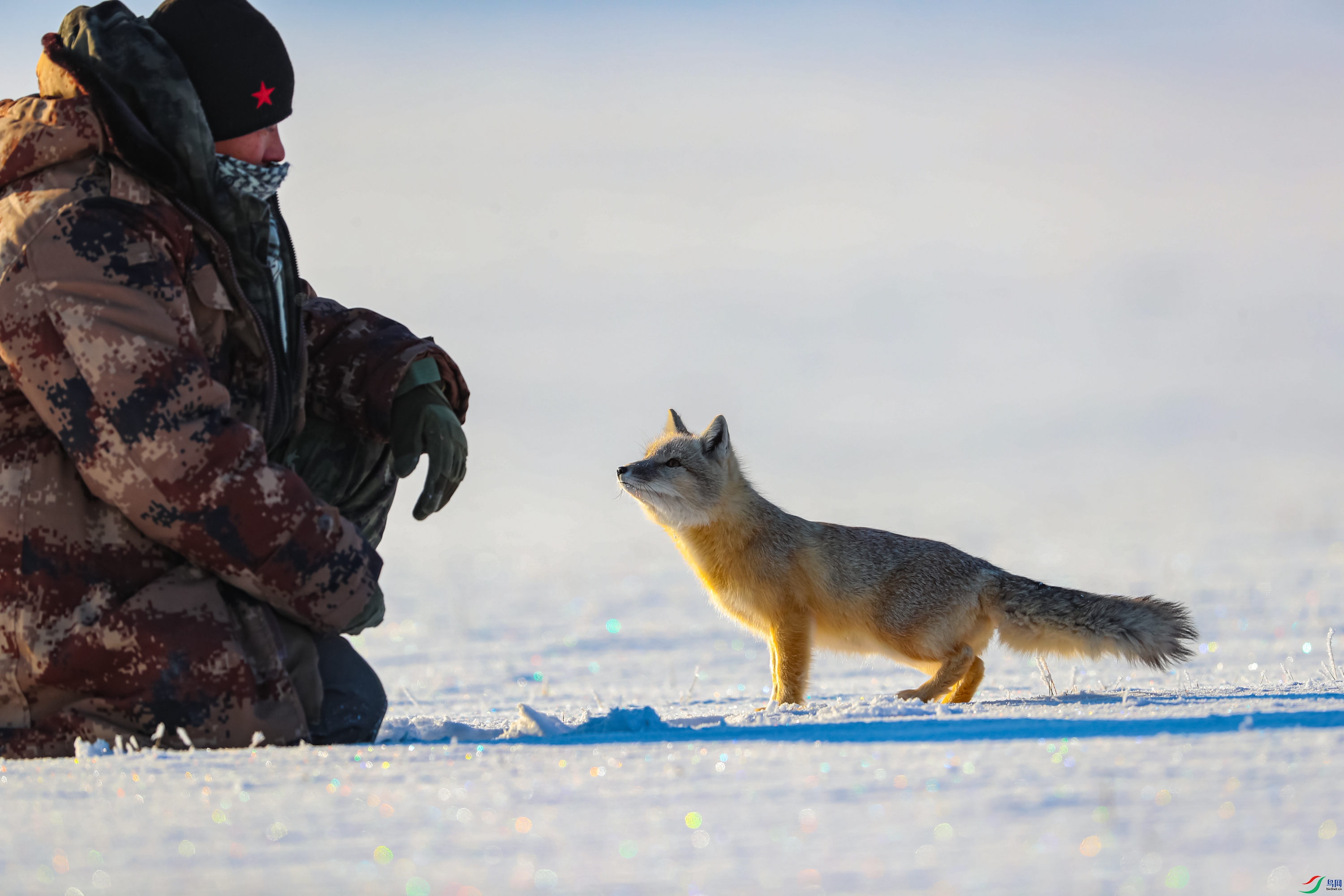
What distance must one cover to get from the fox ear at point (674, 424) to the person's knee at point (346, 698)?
12.6ft

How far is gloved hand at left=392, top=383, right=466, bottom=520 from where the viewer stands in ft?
13.0

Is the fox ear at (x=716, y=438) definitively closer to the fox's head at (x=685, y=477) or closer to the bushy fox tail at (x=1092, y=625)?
the fox's head at (x=685, y=477)

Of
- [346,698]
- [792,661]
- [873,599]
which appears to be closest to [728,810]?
[346,698]

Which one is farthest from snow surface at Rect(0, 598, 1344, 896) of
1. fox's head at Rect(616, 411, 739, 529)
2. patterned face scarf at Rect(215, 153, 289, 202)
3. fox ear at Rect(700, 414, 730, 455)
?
fox ear at Rect(700, 414, 730, 455)

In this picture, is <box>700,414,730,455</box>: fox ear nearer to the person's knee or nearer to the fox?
the fox

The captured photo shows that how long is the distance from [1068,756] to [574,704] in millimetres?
3778

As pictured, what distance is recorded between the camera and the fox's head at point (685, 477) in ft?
20.4

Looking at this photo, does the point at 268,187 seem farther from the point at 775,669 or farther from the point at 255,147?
the point at 775,669

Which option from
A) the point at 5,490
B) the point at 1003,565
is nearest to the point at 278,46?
the point at 5,490

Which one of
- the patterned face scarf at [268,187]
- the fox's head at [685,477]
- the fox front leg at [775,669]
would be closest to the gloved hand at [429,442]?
the patterned face scarf at [268,187]

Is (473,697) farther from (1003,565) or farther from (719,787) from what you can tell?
(1003,565)

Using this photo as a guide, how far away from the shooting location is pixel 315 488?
157 inches

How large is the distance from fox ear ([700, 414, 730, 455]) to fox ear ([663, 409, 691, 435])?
571mm

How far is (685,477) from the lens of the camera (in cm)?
634
